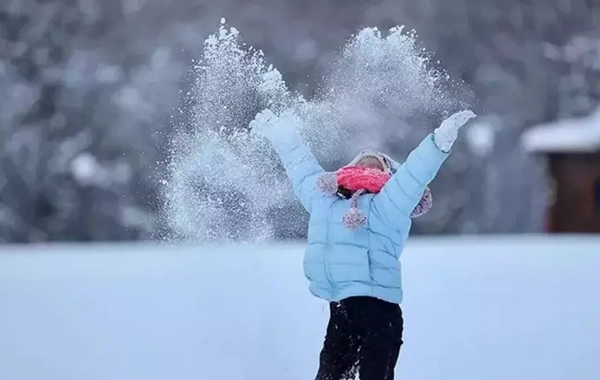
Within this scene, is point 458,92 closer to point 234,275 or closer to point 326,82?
point 326,82

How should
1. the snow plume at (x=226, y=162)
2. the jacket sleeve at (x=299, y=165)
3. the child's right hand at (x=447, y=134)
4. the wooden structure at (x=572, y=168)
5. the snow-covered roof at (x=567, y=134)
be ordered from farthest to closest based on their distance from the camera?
the snow-covered roof at (x=567, y=134), the wooden structure at (x=572, y=168), the snow plume at (x=226, y=162), the jacket sleeve at (x=299, y=165), the child's right hand at (x=447, y=134)

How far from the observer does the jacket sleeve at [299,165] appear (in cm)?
127

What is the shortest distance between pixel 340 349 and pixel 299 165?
0.24 m

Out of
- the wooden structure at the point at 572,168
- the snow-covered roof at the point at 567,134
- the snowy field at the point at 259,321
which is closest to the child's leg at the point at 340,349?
the snowy field at the point at 259,321

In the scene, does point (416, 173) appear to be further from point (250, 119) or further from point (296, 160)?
point (250, 119)

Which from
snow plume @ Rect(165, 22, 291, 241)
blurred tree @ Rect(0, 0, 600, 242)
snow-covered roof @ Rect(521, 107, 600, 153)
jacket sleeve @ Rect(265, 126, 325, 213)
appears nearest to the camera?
jacket sleeve @ Rect(265, 126, 325, 213)

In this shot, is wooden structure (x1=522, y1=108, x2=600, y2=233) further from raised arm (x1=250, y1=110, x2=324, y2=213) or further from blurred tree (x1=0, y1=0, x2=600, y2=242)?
raised arm (x1=250, y1=110, x2=324, y2=213)

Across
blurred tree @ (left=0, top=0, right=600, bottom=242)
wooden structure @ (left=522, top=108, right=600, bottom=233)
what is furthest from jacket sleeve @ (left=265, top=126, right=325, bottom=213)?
wooden structure @ (left=522, top=108, right=600, bottom=233)

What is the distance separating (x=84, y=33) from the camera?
291cm

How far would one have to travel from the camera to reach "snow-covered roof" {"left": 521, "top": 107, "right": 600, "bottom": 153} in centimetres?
334

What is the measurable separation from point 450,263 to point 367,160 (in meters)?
0.61

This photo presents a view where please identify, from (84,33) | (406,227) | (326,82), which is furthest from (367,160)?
(84,33)

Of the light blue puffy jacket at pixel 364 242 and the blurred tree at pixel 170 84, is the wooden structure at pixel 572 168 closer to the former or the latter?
the blurred tree at pixel 170 84

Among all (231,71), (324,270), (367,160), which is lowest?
(324,270)
